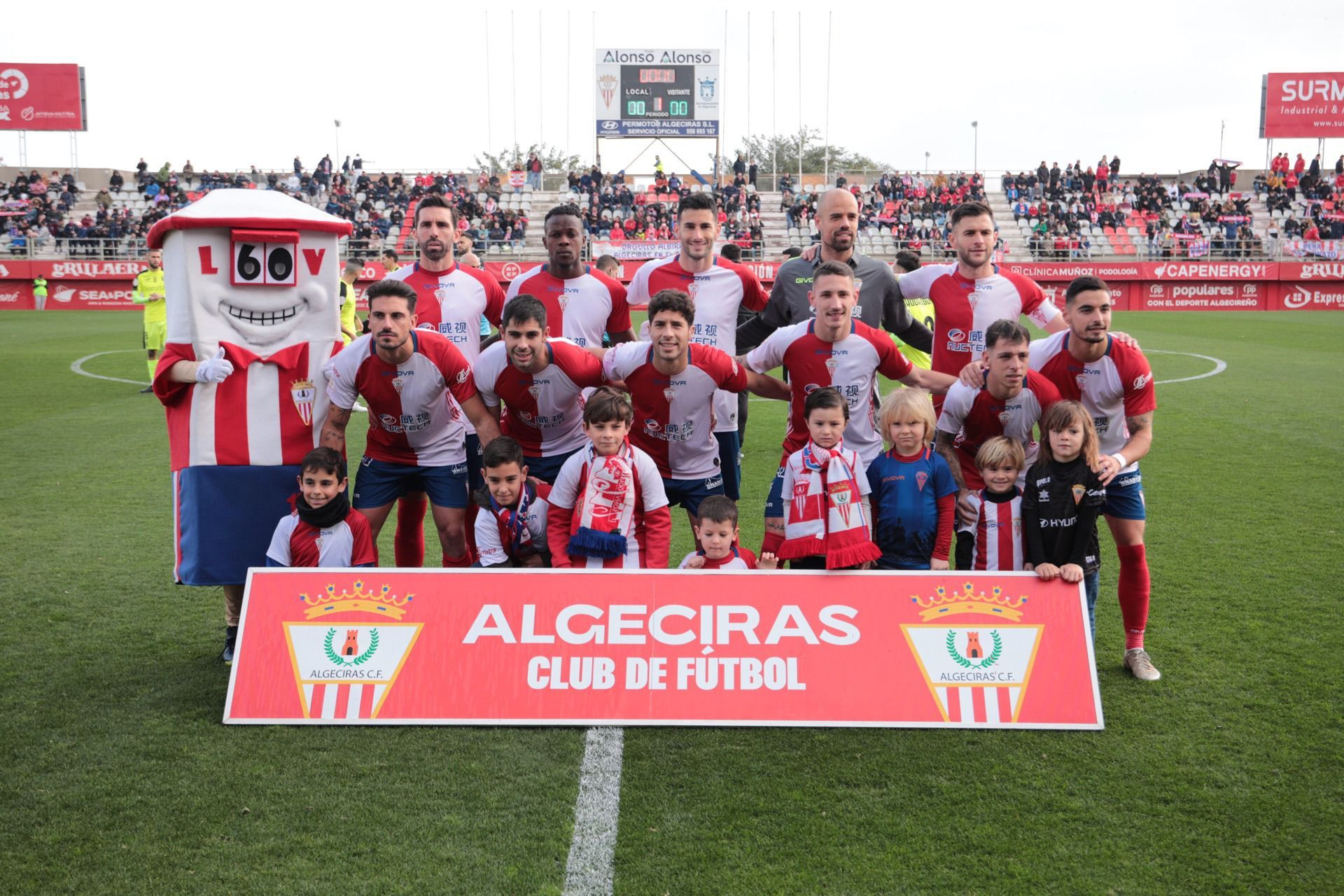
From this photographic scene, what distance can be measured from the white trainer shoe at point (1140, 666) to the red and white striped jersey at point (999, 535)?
0.74 m

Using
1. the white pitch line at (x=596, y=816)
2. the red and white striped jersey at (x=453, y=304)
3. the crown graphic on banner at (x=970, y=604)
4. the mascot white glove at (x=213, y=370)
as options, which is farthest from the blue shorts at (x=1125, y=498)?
the mascot white glove at (x=213, y=370)

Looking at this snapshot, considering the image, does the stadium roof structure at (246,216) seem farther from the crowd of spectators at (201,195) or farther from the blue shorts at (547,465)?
the crowd of spectators at (201,195)

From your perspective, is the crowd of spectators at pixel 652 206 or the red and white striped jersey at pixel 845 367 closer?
the red and white striped jersey at pixel 845 367

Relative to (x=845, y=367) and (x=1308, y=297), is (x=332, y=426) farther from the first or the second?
(x=1308, y=297)

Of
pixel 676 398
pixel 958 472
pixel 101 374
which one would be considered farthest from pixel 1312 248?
pixel 676 398

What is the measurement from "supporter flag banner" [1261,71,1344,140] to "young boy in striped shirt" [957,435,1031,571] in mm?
50191

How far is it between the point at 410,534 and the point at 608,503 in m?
1.47

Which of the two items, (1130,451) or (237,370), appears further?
(237,370)

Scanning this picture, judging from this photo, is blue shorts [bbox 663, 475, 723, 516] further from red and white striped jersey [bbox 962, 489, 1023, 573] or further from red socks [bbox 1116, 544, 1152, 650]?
red socks [bbox 1116, 544, 1152, 650]

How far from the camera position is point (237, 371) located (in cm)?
473

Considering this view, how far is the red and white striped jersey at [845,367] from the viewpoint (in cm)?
500

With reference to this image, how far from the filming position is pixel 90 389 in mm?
14711

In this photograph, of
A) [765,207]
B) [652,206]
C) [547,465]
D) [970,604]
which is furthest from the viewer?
[765,207]

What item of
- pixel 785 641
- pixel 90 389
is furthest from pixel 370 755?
pixel 90 389
